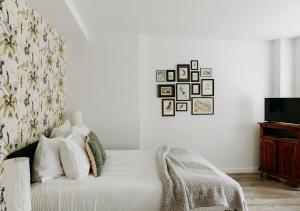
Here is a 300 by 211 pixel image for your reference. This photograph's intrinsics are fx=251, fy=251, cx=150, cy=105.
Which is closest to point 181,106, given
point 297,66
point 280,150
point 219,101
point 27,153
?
point 219,101

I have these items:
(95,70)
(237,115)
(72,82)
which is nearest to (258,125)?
(237,115)

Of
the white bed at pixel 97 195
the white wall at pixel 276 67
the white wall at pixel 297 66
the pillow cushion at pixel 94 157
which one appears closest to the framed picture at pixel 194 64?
the white wall at pixel 276 67

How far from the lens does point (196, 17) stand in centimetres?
354

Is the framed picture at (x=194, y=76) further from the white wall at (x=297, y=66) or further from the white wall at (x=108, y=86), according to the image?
the white wall at (x=297, y=66)

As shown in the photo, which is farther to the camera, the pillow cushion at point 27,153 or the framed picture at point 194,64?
the framed picture at point 194,64

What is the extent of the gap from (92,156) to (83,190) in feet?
1.82

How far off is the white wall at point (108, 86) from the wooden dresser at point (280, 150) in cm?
231

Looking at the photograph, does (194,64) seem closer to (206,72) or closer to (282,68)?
(206,72)

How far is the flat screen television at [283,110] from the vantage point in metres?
4.06

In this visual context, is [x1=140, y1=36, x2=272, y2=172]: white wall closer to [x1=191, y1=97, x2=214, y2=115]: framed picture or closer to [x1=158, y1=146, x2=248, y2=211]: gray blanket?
[x1=191, y1=97, x2=214, y2=115]: framed picture

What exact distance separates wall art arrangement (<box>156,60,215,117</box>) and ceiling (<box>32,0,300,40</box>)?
654mm

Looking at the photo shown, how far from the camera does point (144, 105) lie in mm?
4574

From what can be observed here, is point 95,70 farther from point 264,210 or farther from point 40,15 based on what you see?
point 264,210

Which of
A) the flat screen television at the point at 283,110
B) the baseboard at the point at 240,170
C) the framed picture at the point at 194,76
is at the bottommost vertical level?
the baseboard at the point at 240,170
